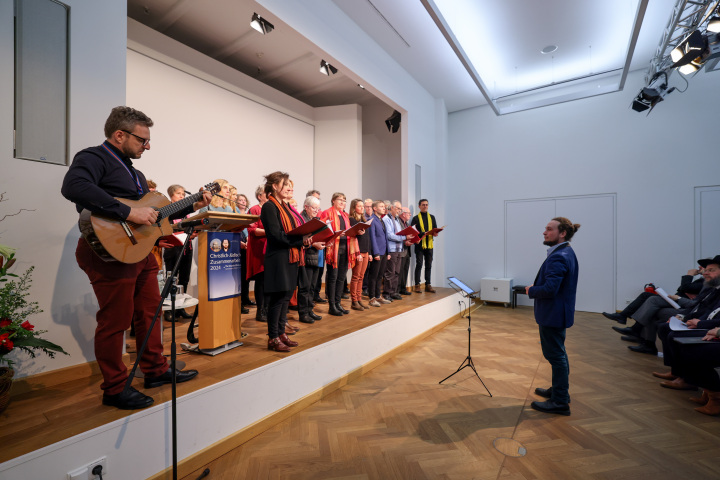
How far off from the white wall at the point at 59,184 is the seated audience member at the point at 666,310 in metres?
5.08

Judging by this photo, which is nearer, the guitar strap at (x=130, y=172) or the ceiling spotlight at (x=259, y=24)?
the guitar strap at (x=130, y=172)

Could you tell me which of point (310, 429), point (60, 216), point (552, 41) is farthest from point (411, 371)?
point (552, 41)

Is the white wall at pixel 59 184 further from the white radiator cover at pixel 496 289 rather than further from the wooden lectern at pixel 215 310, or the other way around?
the white radiator cover at pixel 496 289

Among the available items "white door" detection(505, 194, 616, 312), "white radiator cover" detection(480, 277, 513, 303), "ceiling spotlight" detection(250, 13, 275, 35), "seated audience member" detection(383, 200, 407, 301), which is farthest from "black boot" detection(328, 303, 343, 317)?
"white door" detection(505, 194, 616, 312)

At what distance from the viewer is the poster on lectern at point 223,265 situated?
2494 millimetres

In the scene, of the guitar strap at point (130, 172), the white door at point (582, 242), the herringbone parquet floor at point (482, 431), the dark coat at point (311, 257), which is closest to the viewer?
the guitar strap at point (130, 172)

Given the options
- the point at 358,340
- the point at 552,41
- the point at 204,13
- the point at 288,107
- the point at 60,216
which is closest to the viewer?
the point at 60,216

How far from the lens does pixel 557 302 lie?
100 inches

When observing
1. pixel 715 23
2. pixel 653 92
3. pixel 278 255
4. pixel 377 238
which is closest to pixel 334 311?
pixel 377 238

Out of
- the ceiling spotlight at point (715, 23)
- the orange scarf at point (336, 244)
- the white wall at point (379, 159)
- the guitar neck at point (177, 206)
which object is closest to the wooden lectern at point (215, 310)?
the guitar neck at point (177, 206)

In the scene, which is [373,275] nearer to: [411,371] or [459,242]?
[411,371]

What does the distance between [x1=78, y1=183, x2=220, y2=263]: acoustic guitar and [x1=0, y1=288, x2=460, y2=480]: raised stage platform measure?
0.81 meters

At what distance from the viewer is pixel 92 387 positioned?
2.04 m

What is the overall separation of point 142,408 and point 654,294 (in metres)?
5.58
